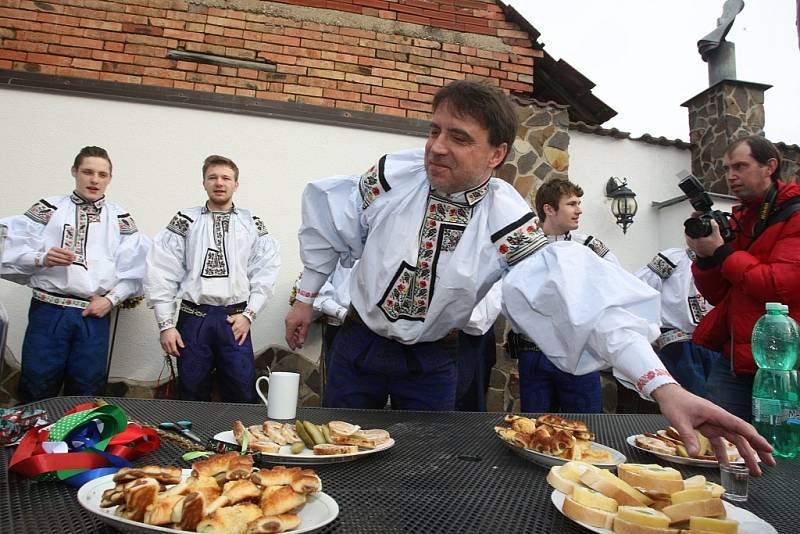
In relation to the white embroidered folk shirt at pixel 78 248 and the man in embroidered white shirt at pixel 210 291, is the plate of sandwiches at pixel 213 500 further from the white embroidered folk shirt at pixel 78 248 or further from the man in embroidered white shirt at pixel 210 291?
the white embroidered folk shirt at pixel 78 248

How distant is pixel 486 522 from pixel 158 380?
441 cm

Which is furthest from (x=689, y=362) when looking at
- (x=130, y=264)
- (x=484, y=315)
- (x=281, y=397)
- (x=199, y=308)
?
(x=130, y=264)

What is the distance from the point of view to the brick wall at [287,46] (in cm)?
500

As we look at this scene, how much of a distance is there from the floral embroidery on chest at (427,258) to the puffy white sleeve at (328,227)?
0.30 meters

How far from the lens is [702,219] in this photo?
2.65 m

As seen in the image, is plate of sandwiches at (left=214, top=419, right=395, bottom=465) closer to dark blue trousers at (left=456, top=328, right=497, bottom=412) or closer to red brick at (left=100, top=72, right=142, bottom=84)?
dark blue trousers at (left=456, top=328, right=497, bottom=412)

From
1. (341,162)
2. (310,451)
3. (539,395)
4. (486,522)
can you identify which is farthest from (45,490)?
(341,162)

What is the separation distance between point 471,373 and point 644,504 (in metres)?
2.40

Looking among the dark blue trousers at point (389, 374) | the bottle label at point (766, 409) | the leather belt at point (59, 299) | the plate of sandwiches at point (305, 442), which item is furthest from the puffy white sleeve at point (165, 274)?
the bottle label at point (766, 409)

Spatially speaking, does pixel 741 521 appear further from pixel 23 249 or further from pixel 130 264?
pixel 23 249

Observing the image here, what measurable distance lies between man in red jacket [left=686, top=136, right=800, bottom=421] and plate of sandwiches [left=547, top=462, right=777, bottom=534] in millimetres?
1769

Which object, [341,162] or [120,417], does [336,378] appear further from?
[341,162]

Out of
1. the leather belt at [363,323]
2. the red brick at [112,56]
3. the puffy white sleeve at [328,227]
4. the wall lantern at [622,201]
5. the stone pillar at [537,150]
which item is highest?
the red brick at [112,56]

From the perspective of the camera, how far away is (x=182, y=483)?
2.60 feet
